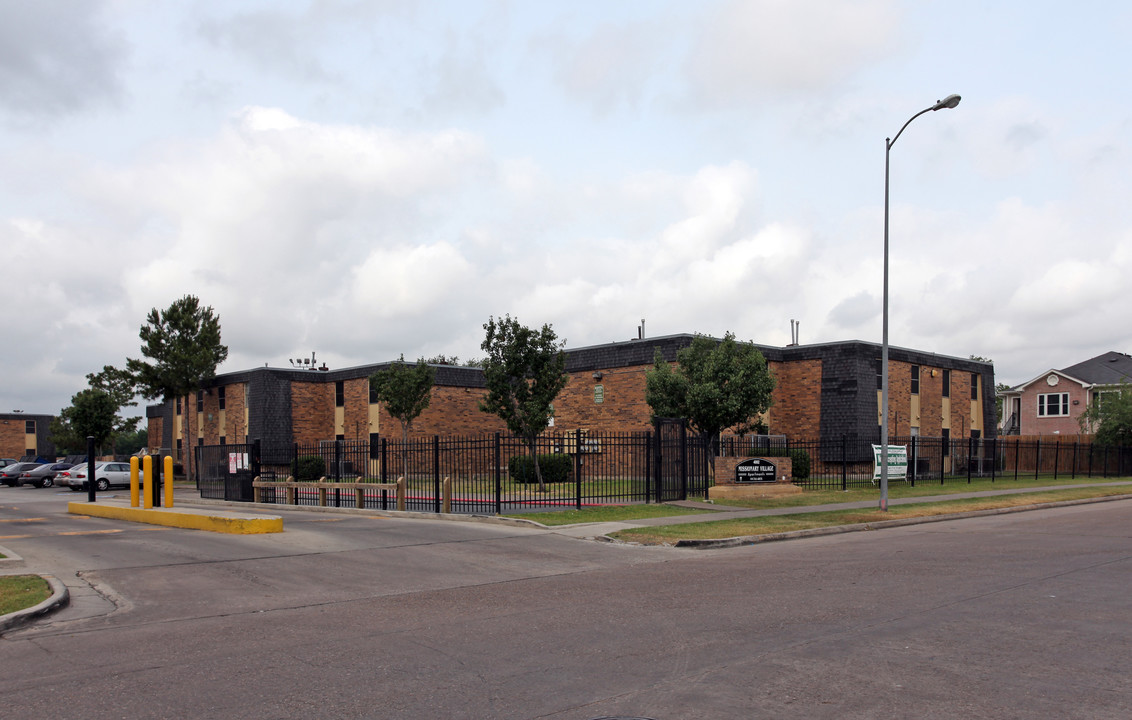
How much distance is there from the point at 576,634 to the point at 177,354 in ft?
162

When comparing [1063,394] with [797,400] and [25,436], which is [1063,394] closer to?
[797,400]

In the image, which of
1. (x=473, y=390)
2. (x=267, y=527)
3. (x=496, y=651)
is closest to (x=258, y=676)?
(x=496, y=651)

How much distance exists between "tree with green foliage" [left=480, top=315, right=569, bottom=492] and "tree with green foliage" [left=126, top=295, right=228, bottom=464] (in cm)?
2789

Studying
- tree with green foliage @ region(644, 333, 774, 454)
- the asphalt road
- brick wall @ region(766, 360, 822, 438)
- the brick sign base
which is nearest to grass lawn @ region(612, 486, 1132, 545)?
the asphalt road

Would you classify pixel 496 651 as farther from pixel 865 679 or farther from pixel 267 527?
pixel 267 527

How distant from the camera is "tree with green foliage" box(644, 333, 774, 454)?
99.2 ft

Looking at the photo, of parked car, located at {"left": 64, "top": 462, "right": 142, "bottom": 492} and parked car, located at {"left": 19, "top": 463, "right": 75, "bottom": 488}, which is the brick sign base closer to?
parked car, located at {"left": 64, "top": 462, "right": 142, "bottom": 492}

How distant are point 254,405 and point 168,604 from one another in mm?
41153

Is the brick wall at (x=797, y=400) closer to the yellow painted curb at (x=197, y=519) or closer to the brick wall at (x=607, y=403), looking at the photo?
the brick wall at (x=607, y=403)

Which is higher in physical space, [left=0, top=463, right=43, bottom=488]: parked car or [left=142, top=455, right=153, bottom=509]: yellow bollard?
[left=142, top=455, right=153, bottom=509]: yellow bollard

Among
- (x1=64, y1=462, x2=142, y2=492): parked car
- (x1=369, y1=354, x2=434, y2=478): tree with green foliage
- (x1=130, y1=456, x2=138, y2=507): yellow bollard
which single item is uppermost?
(x1=369, y1=354, x2=434, y2=478): tree with green foliage

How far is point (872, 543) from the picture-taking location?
1662 cm

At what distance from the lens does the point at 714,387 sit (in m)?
30.0

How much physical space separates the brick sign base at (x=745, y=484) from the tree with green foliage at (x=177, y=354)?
35.7m
